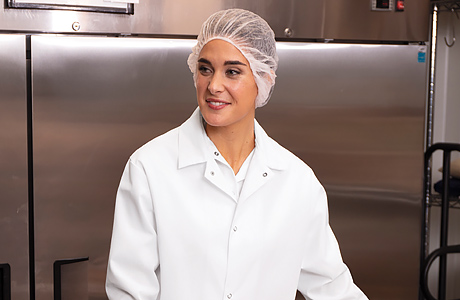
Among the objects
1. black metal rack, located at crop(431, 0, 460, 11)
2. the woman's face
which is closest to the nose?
Result: the woman's face

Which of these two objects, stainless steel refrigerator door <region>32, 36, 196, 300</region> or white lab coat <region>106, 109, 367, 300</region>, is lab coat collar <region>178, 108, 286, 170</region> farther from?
stainless steel refrigerator door <region>32, 36, 196, 300</region>

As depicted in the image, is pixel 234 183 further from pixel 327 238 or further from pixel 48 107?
pixel 48 107

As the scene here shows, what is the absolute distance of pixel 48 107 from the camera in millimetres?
1969

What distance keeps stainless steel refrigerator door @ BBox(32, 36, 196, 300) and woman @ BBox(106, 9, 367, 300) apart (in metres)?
0.57

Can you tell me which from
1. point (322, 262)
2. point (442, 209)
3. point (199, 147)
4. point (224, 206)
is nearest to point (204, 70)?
point (199, 147)

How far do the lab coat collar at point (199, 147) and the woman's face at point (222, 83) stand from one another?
79 millimetres

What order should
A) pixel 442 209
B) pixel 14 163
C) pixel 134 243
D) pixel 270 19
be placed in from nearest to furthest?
pixel 134 243
pixel 14 163
pixel 270 19
pixel 442 209

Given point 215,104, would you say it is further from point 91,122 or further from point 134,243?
point 91,122

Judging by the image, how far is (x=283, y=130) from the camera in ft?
7.36

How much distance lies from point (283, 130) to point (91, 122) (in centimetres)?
66

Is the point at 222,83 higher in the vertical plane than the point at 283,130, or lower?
higher

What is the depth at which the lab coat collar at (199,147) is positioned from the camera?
1.45 meters

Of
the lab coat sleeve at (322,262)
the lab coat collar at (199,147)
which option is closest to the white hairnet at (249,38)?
the lab coat collar at (199,147)

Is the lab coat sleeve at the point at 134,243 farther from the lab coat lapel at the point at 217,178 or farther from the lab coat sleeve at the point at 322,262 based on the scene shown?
the lab coat sleeve at the point at 322,262
